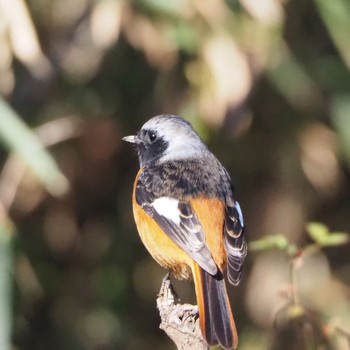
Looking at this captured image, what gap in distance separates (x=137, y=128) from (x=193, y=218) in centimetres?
250

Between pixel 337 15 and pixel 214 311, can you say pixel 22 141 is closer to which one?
pixel 214 311

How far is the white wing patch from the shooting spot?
4.93 metres

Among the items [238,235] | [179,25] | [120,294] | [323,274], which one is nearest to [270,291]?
[323,274]

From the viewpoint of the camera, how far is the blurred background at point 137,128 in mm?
6387

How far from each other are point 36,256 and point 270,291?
1.61m

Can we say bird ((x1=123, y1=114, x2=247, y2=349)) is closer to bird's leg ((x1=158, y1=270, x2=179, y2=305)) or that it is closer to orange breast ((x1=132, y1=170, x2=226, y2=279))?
orange breast ((x1=132, y1=170, x2=226, y2=279))

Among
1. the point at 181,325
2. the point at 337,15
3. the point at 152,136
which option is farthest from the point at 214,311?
the point at 337,15

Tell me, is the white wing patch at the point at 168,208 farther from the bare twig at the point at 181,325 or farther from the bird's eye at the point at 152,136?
the bird's eye at the point at 152,136

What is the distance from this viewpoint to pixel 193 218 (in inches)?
194

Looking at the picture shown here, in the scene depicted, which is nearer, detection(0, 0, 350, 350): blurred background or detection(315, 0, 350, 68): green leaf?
detection(315, 0, 350, 68): green leaf

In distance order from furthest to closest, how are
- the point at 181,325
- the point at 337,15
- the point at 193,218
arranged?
1. the point at 337,15
2. the point at 193,218
3. the point at 181,325

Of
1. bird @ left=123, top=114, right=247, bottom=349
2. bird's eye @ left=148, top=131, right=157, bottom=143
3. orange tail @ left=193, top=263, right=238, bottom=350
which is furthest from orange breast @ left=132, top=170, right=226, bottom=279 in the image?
bird's eye @ left=148, top=131, right=157, bottom=143

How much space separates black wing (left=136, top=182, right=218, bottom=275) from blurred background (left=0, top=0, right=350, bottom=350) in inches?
43.6

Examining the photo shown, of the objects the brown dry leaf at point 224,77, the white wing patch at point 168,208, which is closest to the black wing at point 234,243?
the white wing patch at point 168,208
